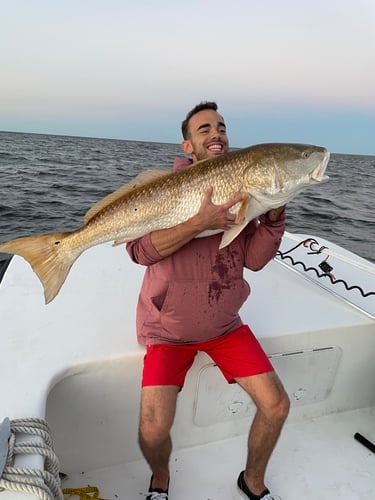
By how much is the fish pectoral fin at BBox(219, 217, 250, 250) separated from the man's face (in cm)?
62

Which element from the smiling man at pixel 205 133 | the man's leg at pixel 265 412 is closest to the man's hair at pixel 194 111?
the smiling man at pixel 205 133

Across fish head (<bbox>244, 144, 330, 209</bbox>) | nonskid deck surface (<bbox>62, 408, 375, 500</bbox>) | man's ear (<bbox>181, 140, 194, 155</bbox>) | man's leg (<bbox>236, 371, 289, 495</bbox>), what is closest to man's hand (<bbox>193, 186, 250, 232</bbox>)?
fish head (<bbox>244, 144, 330, 209</bbox>)

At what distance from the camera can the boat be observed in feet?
8.31

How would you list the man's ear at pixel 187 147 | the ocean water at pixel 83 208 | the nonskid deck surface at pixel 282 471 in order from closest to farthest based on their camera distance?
the nonskid deck surface at pixel 282 471, the man's ear at pixel 187 147, the ocean water at pixel 83 208

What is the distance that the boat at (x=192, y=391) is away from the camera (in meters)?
2.53

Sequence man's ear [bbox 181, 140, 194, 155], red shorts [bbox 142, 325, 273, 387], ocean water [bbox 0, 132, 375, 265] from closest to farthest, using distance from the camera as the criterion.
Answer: red shorts [bbox 142, 325, 273, 387], man's ear [bbox 181, 140, 194, 155], ocean water [bbox 0, 132, 375, 265]

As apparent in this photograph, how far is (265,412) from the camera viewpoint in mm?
2430

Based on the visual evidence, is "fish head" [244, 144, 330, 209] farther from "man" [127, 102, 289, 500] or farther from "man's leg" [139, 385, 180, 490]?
"man's leg" [139, 385, 180, 490]

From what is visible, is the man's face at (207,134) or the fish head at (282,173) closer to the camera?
the fish head at (282,173)

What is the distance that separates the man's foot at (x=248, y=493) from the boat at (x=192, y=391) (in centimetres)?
5

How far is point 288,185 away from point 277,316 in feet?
4.05

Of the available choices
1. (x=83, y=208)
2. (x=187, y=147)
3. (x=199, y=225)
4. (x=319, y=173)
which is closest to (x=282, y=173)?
(x=319, y=173)

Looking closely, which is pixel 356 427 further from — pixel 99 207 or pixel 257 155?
pixel 99 207

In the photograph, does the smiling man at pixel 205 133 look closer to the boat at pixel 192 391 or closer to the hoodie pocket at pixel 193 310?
the hoodie pocket at pixel 193 310
